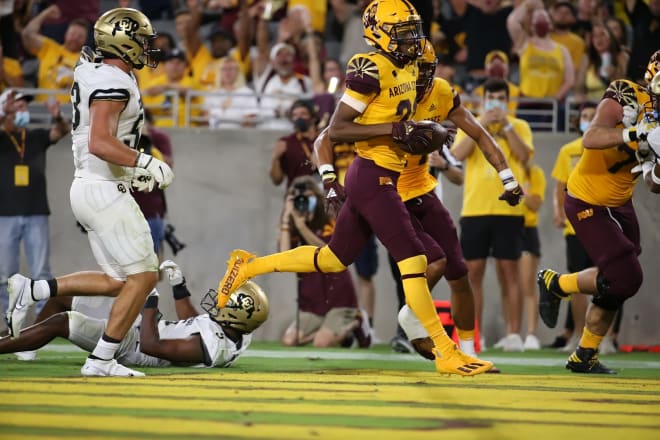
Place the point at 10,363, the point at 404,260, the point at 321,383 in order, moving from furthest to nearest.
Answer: the point at 10,363
the point at 404,260
the point at 321,383

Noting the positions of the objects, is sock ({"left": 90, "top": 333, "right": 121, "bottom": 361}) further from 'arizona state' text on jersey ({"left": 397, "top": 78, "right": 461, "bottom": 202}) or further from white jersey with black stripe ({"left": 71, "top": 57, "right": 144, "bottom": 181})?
'arizona state' text on jersey ({"left": 397, "top": 78, "right": 461, "bottom": 202})

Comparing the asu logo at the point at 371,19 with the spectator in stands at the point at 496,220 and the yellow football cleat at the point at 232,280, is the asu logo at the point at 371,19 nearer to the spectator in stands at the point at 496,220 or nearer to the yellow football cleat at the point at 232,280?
the yellow football cleat at the point at 232,280

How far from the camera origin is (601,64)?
1305 cm

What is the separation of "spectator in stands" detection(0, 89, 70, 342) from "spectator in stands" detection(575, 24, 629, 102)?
5700 millimetres

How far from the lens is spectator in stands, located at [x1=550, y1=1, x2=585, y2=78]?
13695 millimetres

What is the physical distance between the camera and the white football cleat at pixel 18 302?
738cm

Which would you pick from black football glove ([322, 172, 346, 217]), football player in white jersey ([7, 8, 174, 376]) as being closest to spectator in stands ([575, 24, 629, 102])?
black football glove ([322, 172, 346, 217])

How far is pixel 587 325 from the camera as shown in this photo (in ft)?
27.1

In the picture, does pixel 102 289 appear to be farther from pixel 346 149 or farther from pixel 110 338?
pixel 346 149

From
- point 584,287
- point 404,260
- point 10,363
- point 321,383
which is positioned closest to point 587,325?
point 584,287

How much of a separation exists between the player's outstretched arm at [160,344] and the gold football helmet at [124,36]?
165cm

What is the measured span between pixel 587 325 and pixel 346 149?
3.89 metres

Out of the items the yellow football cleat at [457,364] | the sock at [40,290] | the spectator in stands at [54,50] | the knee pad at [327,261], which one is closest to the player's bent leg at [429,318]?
the yellow football cleat at [457,364]

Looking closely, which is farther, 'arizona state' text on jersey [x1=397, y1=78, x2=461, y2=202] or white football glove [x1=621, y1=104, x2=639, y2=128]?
'arizona state' text on jersey [x1=397, y1=78, x2=461, y2=202]
